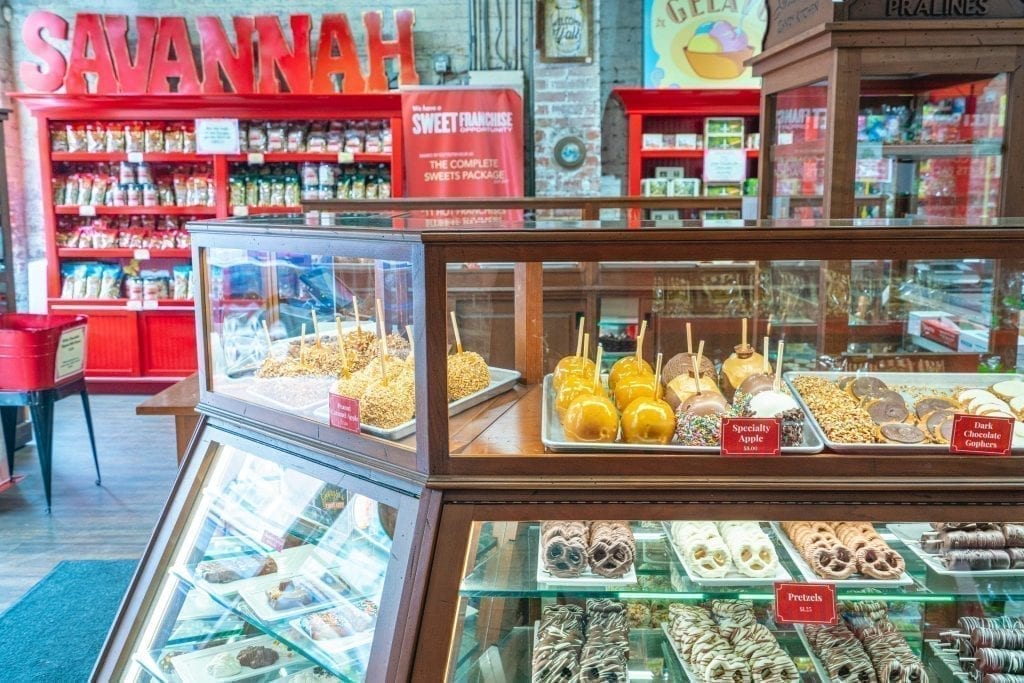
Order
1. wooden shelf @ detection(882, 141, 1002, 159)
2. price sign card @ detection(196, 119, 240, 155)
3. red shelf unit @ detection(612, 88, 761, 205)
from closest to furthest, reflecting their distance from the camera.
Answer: wooden shelf @ detection(882, 141, 1002, 159) < red shelf unit @ detection(612, 88, 761, 205) < price sign card @ detection(196, 119, 240, 155)

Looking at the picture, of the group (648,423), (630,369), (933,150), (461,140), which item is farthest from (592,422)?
(461,140)

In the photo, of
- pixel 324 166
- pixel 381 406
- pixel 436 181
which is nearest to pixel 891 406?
pixel 381 406

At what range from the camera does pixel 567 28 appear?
6.71 metres

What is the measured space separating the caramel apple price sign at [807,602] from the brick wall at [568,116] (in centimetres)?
534

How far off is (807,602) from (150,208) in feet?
21.5

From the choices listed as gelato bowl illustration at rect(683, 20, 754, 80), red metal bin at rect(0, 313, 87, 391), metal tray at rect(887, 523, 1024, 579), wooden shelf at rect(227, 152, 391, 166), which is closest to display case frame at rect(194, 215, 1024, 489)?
metal tray at rect(887, 523, 1024, 579)

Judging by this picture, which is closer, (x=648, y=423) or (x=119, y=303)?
Result: (x=648, y=423)

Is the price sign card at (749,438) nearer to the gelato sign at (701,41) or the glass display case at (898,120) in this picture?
the glass display case at (898,120)

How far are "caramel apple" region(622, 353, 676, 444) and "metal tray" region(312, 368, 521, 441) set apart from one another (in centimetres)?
35

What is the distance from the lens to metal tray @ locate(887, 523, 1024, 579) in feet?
5.99

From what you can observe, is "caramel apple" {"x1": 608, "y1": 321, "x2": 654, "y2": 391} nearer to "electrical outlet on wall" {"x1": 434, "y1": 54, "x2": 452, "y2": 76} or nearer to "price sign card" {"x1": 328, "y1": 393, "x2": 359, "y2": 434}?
Answer: "price sign card" {"x1": 328, "y1": 393, "x2": 359, "y2": 434}

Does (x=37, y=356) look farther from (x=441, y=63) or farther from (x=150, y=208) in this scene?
(x=441, y=63)

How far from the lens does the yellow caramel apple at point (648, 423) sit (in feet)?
5.58

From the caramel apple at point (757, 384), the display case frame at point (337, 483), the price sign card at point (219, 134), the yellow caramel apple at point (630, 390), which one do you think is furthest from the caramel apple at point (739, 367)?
the price sign card at point (219, 134)
